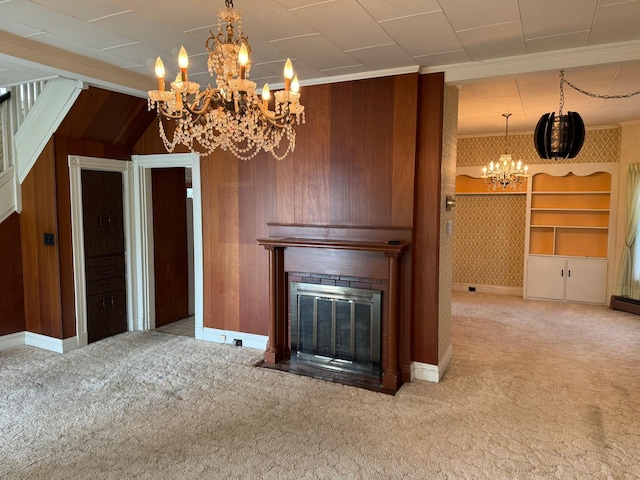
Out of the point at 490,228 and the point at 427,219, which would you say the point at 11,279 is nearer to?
the point at 427,219

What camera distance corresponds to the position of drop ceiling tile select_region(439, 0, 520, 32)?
242 centimetres


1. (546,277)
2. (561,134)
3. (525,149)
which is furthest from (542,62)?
(546,277)

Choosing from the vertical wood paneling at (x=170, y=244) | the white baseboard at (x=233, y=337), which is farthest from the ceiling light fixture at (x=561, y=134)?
the vertical wood paneling at (x=170, y=244)

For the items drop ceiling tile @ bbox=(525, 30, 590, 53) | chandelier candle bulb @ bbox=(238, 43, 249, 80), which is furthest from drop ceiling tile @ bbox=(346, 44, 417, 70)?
chandelier candle bulb @ bbox=(238, 43, 249, 80)

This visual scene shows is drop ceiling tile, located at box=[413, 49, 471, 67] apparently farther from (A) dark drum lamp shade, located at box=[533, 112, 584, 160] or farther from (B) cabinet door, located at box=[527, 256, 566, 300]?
(B) cabinet door, located at box=[527, 256, 566, 300]

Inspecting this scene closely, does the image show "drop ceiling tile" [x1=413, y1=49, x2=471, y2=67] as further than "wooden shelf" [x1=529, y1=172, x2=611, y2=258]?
No

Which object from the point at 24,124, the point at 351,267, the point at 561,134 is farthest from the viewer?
the point at 24,124

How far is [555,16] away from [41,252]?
4825 millimetres

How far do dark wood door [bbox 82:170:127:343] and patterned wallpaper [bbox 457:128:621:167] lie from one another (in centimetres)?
537

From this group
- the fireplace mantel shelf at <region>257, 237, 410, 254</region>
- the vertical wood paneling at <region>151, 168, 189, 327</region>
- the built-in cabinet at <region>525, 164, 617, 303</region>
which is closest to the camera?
the fireplace mantel shelf at <region>257, 237, 410, 254</region>

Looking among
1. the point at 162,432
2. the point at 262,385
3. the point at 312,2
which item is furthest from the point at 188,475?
the point at 312,2

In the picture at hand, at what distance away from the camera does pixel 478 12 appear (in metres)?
2.53

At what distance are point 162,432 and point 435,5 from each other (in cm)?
307

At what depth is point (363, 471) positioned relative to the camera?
2.44 metres
